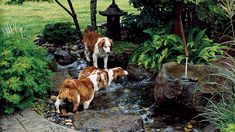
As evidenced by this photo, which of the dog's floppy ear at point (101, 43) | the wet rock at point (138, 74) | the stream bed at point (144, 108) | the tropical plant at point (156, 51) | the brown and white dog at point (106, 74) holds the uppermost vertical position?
the dog's floppy ear at point (101, 43)

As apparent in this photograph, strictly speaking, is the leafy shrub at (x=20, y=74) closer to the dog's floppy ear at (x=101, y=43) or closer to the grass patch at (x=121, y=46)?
the dog's floppy ear at (x=101, y=43)

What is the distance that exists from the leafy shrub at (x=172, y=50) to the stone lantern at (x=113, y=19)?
1.24 m

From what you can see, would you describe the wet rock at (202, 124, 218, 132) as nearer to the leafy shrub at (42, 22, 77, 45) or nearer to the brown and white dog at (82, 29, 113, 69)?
the brown and white dog at (82, 29, 113, 69)

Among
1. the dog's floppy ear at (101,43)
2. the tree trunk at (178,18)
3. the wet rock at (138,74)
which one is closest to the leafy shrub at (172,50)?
the wet rock at (138,74)

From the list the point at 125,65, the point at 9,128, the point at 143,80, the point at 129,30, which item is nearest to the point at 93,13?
the point at 129,30

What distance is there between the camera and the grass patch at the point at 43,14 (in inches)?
527

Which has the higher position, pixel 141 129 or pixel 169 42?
pixel 169 42

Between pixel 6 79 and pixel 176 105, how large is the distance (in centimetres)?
283

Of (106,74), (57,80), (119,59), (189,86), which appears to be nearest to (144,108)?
(189,86)

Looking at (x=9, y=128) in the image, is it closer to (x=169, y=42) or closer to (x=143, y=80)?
(x=143, y=80)

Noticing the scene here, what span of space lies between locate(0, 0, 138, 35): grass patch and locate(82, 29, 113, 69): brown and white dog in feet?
11.1

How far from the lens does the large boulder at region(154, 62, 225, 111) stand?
6703mm

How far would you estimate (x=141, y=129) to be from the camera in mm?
6262

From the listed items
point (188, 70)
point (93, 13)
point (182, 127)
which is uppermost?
point (93, 13)
